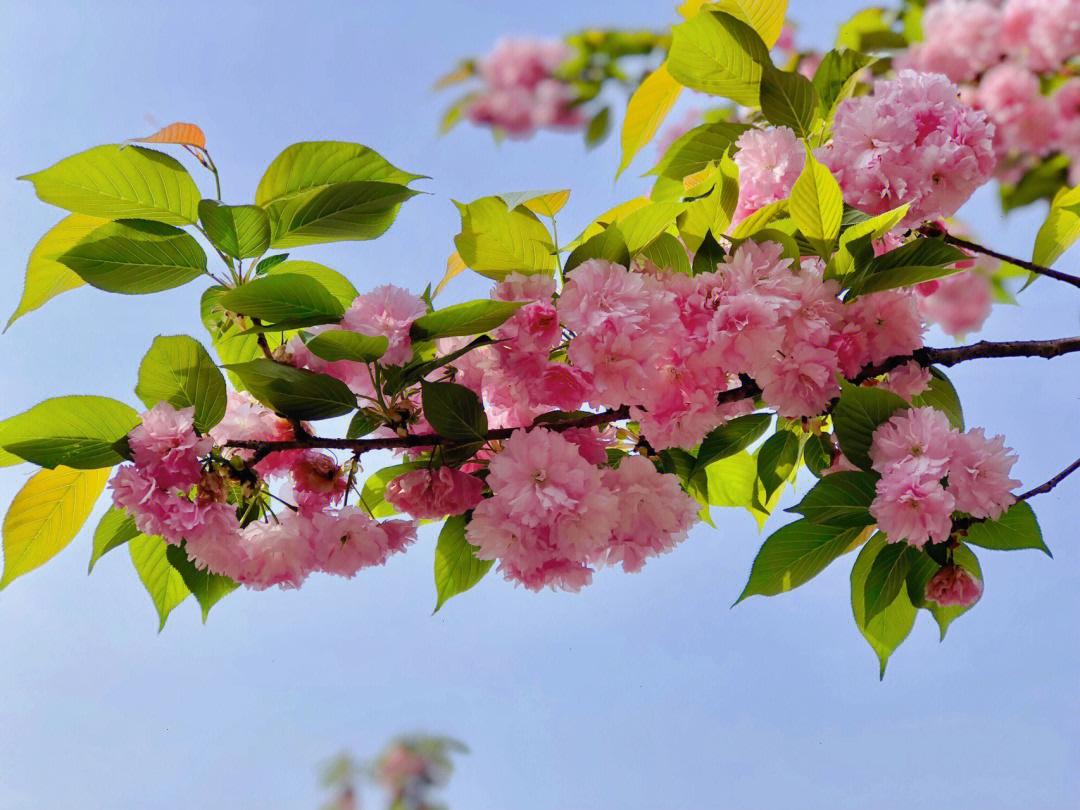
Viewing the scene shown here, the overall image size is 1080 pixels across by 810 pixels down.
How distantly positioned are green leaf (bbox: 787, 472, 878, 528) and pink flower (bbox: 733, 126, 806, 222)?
0.86 ft

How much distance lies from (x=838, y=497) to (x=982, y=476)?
0.35 feet

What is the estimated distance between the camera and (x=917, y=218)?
0.79 m

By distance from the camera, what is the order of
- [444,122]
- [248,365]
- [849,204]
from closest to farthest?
[248,365] < [849,204] < [444,122]

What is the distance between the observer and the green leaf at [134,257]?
0.71 metres

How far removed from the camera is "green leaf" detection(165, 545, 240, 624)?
782mm

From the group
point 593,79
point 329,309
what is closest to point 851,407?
point 329,309

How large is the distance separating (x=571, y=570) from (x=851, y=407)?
0.26 m

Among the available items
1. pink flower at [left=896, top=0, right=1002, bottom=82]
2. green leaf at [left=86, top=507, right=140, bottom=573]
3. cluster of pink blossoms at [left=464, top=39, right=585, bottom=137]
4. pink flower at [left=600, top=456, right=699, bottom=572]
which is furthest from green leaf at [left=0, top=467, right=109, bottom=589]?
pink flower at [left=896, top=0, right=1002, bottom=82]

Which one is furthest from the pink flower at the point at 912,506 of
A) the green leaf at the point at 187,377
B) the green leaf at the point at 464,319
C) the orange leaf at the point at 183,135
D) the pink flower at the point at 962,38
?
the pink flower at the point at 962,38

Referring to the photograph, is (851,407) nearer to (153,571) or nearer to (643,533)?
(643,533)

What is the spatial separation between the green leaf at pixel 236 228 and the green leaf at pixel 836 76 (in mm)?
562

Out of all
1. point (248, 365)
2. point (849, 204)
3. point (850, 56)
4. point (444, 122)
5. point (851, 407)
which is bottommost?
point (248, 365)

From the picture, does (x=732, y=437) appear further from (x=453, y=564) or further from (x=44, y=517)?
(x=44, y=517)

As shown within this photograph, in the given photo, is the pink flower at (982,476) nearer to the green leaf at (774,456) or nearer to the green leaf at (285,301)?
the green leaf at (774,456)
